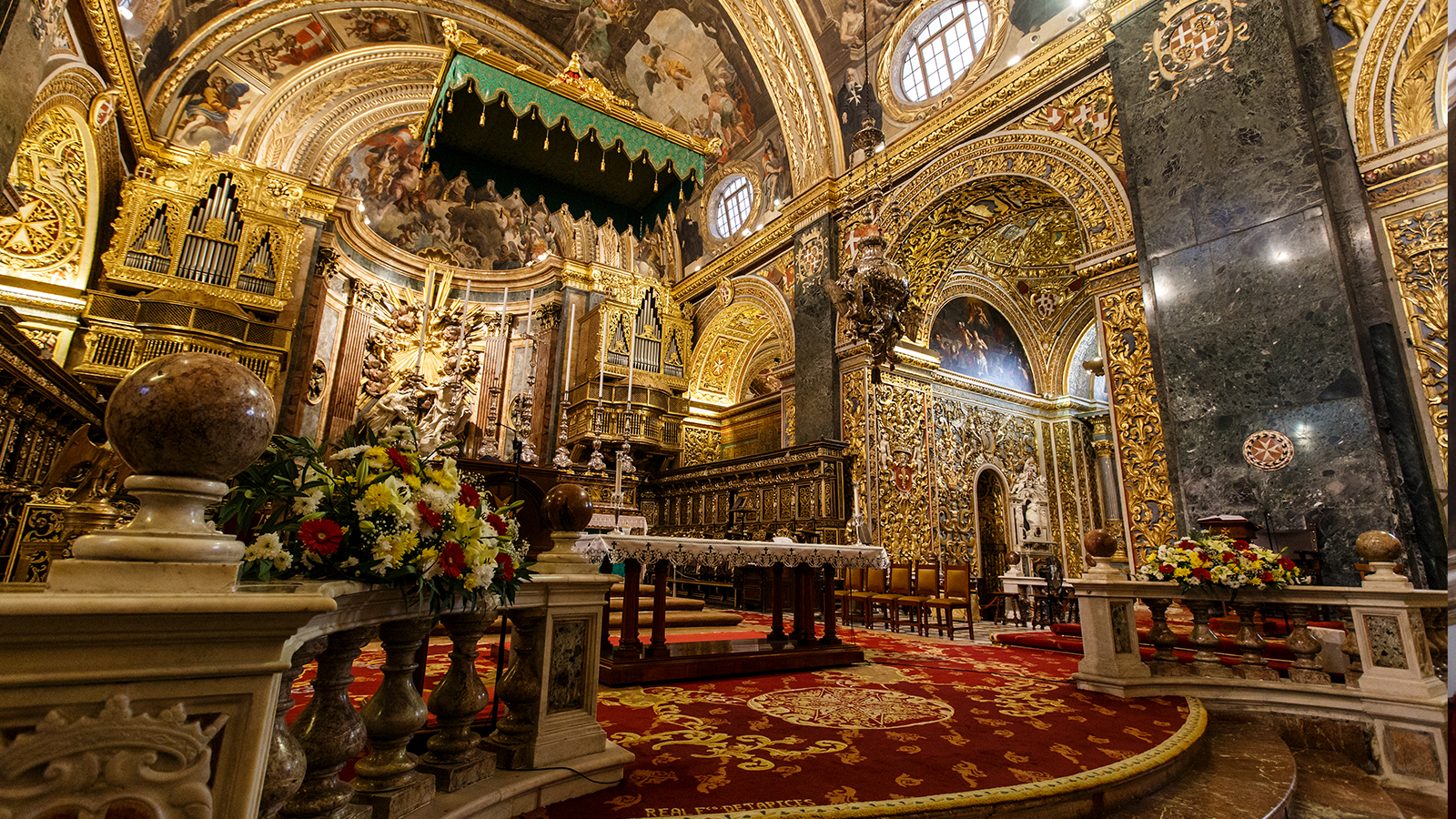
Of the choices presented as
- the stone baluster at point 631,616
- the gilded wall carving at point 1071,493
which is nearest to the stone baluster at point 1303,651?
the stone baluster at point 631,616

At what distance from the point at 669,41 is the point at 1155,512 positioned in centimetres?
1104

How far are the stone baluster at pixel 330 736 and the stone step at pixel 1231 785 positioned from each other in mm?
2464

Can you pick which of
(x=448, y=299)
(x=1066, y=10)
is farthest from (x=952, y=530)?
(x=448, y=299)

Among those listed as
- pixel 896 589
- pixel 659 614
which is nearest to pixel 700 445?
pixel 896 589

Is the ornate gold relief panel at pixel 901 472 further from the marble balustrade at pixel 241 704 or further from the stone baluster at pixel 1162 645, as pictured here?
the marble balustrade at pixel 241 704

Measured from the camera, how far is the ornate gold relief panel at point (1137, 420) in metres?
6.18

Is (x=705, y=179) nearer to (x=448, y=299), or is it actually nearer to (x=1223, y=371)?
(x=448, y=299)

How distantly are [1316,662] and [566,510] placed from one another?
4.64m

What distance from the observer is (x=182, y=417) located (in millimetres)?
1020

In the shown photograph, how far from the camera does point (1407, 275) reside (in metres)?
5.12

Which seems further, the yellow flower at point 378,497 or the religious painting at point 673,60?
the religious painting at point 673,60

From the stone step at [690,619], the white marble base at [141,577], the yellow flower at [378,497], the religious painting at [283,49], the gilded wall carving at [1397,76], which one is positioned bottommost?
the stone step at [690,619]

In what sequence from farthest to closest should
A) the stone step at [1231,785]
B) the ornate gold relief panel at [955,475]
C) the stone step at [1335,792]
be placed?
the ornate gold relief panel at [955,475]
the stone step at [1335,792]
the stone step at [1231,785]

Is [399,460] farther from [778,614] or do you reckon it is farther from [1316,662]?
[1316,662]
